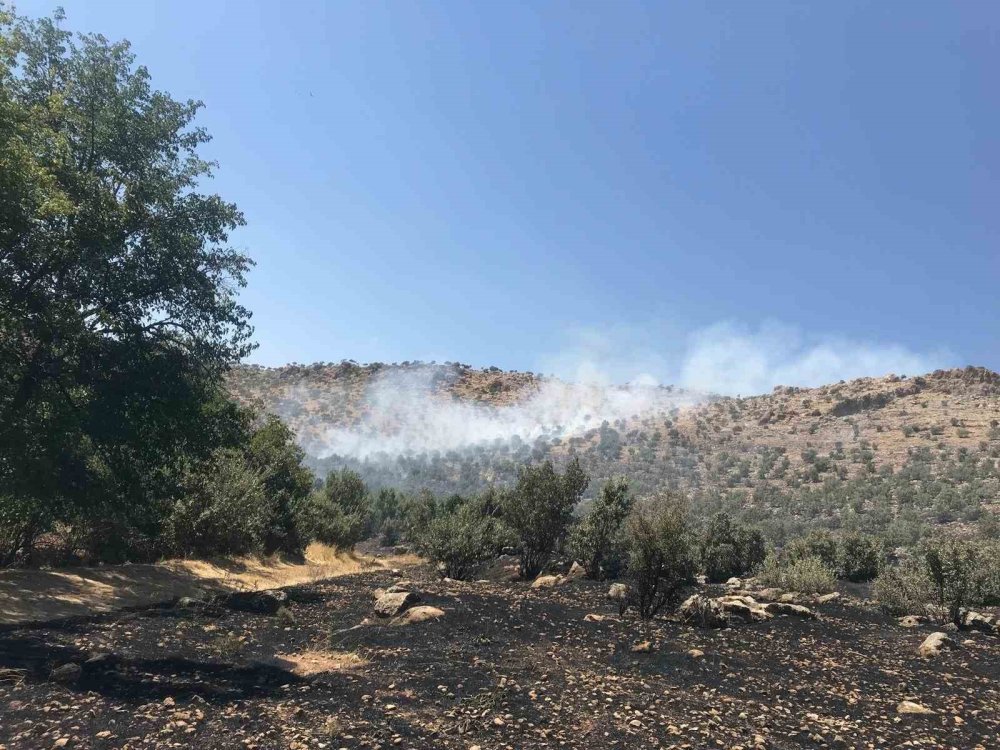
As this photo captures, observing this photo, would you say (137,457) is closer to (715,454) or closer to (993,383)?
(715,454)

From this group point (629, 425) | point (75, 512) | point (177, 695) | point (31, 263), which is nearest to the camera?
point (177, 695)

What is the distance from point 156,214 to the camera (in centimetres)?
1433

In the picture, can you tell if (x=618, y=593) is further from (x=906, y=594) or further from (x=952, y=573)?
(x=952, y=573)

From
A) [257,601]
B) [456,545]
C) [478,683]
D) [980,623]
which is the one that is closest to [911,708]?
[478,683]

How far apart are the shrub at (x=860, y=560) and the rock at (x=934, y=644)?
34.6ft

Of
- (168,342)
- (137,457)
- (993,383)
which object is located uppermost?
(993,383)

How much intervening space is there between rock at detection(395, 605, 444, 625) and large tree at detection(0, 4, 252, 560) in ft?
23.1

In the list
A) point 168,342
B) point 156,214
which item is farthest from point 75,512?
point 156,214

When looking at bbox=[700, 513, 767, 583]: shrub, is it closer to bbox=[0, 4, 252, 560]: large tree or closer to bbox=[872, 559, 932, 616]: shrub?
bbox=[872, 559, 932, 616]: shrub

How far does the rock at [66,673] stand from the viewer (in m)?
7.06

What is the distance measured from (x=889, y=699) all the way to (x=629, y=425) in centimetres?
6408

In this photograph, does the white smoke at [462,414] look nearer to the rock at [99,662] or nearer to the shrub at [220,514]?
the shrub at [220,514]

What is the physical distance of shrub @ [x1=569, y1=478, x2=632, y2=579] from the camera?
19.5m

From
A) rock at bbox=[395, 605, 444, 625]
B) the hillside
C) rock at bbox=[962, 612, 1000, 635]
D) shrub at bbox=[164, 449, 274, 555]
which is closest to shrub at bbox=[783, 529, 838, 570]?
rock at bbox=[962, 612, 1000, 635]
